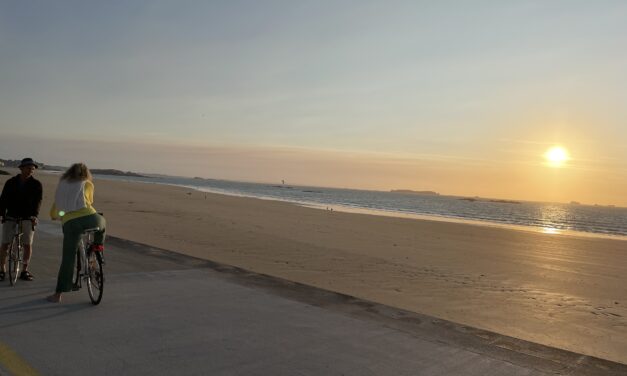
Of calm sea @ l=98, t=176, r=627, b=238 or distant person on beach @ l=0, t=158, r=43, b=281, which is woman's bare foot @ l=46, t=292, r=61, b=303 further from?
calm sea @ l=98, t=176, r=627, b=238

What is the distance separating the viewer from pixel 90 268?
21.5 ft

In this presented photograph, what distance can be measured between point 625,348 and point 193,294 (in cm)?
581

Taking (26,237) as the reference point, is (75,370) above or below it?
below

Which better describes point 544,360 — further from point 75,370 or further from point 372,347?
point 75,370

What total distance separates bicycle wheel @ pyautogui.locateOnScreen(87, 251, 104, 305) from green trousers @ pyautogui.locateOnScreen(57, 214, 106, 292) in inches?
8.4

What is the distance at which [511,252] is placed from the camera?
19.3 meters

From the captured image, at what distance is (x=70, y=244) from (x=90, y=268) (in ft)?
1.28

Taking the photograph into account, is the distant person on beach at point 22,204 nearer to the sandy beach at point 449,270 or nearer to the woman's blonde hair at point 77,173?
the woman's blonde hair at point 77,173

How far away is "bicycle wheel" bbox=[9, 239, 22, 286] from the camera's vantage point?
7.34 meters

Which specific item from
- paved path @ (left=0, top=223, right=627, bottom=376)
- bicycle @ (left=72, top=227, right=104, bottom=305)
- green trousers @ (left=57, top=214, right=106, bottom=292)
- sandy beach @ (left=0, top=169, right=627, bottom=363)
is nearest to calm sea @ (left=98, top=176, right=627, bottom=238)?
sandy beach @ (left=0, top=169, right=627, bottom=363)

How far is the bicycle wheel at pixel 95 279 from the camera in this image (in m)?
6.34

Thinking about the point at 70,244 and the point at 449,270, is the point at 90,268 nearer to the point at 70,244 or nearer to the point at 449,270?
the point at 70,244

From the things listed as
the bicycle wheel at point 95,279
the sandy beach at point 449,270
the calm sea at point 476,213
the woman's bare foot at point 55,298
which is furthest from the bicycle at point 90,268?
the calm sea at point 476,213

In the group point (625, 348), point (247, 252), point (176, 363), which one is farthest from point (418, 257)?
point (176, 363)
